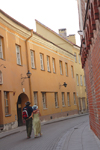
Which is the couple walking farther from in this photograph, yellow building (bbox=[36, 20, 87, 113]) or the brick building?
yellow building (bbox=[36, 20, 87, 113])

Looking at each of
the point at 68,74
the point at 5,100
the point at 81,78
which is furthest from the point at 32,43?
the point at 81,78

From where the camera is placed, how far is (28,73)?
21.7 m

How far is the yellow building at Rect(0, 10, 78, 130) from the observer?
19719 millimetres

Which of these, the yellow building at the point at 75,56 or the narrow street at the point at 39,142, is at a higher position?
Result: the yellow building at the point at 75,56

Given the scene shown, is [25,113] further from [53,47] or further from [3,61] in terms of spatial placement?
[53,47]

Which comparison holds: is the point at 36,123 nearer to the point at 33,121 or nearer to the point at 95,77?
the point at 33,121

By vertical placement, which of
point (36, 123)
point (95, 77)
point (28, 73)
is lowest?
point (36, 123)

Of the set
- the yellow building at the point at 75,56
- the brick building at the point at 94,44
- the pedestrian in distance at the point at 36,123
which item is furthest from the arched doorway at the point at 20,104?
the brick building at the point at 94,44

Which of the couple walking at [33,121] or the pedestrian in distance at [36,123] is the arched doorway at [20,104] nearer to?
the couple walking at [33,121]

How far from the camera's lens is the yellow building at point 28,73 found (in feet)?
64.7

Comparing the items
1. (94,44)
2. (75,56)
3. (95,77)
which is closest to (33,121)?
(95,77)

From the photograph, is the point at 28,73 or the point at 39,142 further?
the point at 28,73

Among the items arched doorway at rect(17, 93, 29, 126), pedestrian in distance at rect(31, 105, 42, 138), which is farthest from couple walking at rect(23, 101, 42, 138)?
arched doorway at rect(17, 93, 29, 126)

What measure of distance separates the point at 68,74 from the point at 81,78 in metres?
8.22
